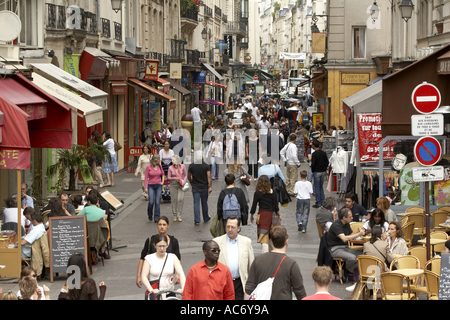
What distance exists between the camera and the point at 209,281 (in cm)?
659

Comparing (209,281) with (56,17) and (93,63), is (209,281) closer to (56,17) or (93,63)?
(56,17)

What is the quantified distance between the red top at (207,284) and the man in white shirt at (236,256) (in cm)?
98

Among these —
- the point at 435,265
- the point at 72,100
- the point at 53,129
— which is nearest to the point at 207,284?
the point at 435,265

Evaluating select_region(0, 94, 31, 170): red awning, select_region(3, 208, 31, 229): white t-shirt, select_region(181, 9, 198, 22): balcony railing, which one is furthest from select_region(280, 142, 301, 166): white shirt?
select_region(181, 9, 198, 22): balcony railing

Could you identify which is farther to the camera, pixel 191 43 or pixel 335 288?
pixel 191 43

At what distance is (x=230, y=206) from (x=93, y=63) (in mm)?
10659

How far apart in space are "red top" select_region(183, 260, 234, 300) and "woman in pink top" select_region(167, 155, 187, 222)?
337 inches

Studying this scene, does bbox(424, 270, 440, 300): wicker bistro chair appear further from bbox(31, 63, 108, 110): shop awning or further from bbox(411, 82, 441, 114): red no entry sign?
bbox(31, 63, 108, 110): shop awning

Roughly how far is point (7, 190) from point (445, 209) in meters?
9.57

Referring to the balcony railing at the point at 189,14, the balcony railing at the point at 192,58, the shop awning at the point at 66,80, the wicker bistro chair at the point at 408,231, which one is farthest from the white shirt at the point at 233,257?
the balcony railing at the point at 189,14
